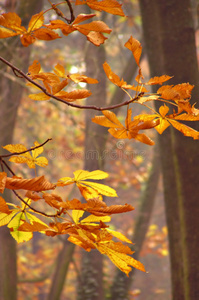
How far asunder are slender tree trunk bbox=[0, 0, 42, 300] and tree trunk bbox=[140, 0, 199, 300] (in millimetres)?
Answer: 1260

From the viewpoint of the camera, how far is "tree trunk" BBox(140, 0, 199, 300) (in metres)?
1.66

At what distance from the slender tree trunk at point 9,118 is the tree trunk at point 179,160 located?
1.26 m

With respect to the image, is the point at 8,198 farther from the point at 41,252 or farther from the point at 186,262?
the point at 41,252

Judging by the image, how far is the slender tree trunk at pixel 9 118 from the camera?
2747mm

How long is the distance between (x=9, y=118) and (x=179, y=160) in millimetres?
2123

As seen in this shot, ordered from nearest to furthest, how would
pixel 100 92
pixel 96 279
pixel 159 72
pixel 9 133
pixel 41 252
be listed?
1. pixel 159 72
2. pixel 9 133
3. pixel 96 279
4. pixel 100 92
5. pixel 41 252

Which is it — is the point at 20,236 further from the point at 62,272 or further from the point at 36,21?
the point at 62,272

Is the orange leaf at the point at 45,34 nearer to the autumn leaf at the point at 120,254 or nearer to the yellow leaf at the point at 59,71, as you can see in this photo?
the yellow leaf at the point at 59,71

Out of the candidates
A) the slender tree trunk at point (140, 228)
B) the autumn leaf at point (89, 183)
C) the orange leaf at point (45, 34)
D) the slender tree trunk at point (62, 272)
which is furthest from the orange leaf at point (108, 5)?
the slender tree trunk at point (140, 228)

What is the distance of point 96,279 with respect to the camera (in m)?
3.92

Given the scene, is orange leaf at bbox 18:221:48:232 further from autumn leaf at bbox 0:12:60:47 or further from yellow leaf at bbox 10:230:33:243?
autumn leaf at bbox 0:12:60:47

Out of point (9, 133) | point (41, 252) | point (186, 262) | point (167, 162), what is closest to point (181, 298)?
point (186, 262)

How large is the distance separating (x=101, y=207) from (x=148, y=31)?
1.51m

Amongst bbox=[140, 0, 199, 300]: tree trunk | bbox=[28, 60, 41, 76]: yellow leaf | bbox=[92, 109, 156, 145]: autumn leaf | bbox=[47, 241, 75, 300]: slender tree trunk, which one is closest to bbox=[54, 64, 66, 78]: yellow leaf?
bbox=[28, 60, 41, 76]: yellow leaf
